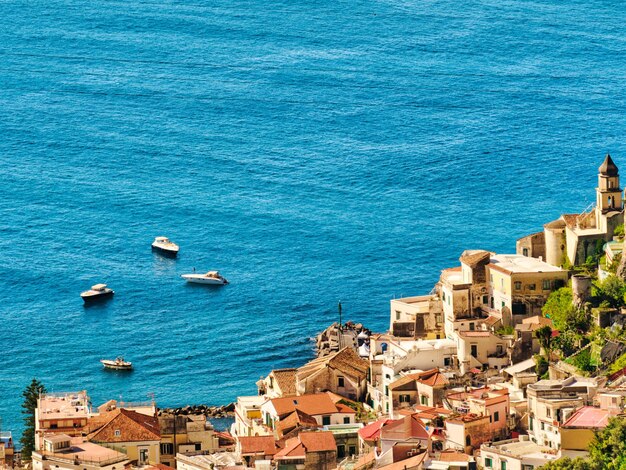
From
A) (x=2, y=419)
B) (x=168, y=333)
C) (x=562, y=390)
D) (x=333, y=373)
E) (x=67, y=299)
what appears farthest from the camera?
(x=67, y=299)

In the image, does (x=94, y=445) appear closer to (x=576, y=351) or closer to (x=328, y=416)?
(x=328, y=416)

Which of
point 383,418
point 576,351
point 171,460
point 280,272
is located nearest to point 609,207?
point 576,351

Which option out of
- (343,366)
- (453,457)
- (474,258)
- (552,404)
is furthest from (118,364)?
(552,404)

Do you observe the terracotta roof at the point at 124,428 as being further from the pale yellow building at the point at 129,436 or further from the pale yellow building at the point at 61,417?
the pale yellow building at the point at 61,417

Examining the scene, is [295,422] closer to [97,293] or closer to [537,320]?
[537,320]

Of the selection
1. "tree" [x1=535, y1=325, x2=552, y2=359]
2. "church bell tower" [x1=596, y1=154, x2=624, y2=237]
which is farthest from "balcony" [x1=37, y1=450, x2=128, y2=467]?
"church bell tower" [x1=596, y1=154, x2=624, y2=237]

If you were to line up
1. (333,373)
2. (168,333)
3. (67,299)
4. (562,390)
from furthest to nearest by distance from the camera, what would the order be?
(67,299)
(168,333)
(333,373)
(562,390)
